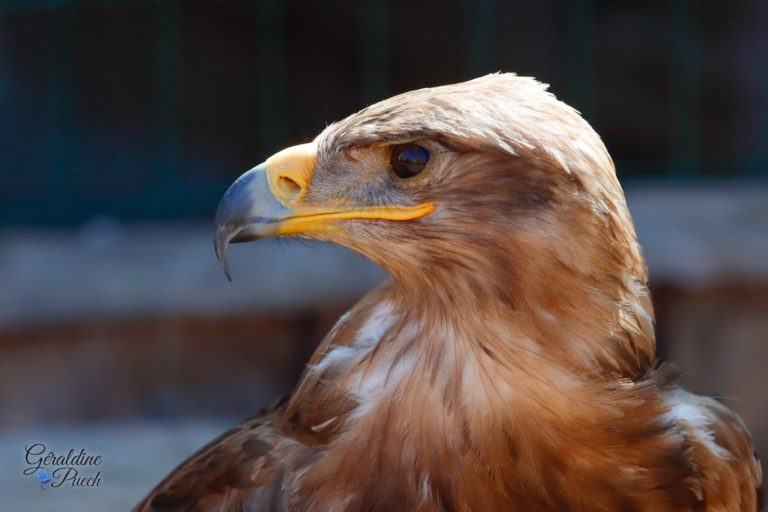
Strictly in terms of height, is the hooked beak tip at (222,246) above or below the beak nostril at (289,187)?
below

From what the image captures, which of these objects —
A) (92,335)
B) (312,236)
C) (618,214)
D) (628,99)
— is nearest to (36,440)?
(92,335)

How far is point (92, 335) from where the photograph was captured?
538 centimetres

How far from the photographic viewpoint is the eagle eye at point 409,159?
2428 mm

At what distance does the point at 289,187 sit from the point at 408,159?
0.81 ft

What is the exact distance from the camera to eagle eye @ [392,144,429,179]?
7.97 feet

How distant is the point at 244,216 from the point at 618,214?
69cm

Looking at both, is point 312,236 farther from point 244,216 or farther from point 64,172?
point 64,172

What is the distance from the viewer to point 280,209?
8.19ft
